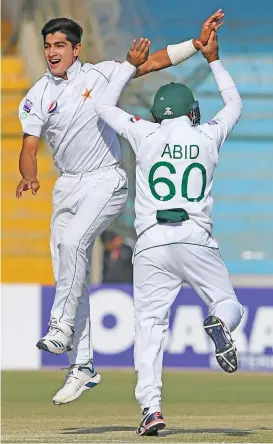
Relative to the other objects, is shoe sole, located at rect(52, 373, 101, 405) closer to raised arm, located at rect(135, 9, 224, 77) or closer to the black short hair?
raised arm, located at rect(135, 9, 224, 77)

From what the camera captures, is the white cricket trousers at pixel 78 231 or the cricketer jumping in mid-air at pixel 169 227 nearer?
the cricketer jumping in mid-air at pixel 169 227

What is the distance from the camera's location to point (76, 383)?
26.4ft

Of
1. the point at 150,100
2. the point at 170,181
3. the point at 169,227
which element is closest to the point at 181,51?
the point at 170,181

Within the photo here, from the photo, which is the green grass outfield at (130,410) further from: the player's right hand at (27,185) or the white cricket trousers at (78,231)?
the player's right hand at (27,185)

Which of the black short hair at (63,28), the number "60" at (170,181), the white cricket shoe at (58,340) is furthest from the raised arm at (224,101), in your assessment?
the white cricket shoe at (58,340)

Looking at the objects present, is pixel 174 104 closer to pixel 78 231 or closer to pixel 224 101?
pixel 224 101

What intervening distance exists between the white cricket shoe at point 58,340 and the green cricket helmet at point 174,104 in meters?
1.48

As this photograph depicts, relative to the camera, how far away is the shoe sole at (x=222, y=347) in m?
6.82

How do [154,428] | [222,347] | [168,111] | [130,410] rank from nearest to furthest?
[222,347], [154,428], [168,111], [130,410]

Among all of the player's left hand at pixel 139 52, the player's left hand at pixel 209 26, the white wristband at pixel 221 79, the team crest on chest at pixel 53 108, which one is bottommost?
the team crest on chest at pixel 53 108

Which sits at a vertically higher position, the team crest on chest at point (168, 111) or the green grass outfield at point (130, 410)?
the team crest on chest at point (168, 111)

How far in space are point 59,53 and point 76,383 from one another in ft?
6.76

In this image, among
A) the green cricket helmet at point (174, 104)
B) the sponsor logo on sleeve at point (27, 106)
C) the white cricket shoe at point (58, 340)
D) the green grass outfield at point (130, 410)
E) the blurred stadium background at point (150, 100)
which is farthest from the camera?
the blurred stadium background at point (150, 100)

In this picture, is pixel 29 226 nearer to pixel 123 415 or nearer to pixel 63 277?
pixel 123 415
